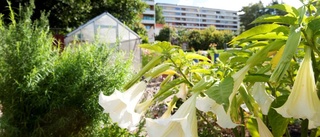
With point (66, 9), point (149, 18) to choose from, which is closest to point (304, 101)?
point (66, 9)

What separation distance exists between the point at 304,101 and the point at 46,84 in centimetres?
153

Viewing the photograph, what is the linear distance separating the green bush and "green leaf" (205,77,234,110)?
1.25m

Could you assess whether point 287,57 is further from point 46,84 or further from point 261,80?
point 46,84

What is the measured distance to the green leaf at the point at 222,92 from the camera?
0.39 metres

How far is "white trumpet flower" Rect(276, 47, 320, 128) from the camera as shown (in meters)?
0.40

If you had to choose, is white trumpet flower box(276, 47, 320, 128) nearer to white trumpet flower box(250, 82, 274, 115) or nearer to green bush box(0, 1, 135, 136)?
white trumpet flower box(250, 82, 274, 115)

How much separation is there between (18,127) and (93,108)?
1.35 ft

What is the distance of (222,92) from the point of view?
404mm

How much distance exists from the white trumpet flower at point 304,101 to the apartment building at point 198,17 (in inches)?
3431

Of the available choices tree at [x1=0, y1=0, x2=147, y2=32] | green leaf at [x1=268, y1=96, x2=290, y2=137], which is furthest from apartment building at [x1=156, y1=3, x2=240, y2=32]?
green leaf at [x1=268, y1=96, x2=290, y2=137]

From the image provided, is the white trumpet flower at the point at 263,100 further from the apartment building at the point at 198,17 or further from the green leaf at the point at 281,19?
the apartment building at the point at 198,17

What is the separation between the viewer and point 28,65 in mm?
1636

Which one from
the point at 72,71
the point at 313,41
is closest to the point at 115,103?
the point at 313,41

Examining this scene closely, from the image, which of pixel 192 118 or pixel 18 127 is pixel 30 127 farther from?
pixel 192 118
